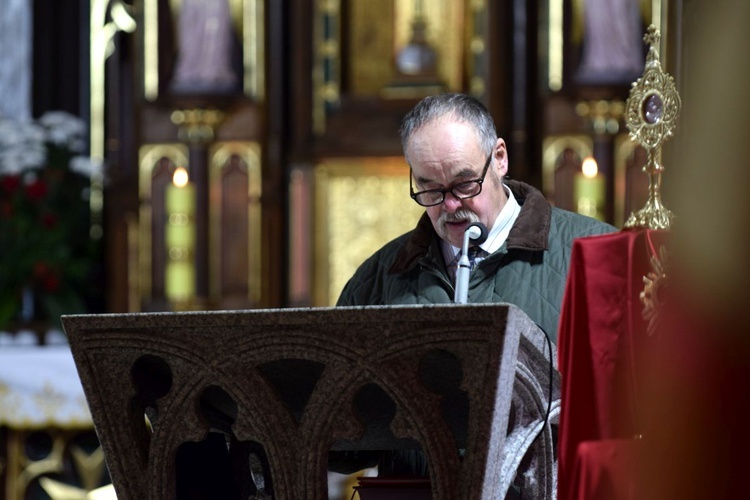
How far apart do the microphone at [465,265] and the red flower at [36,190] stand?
438cm

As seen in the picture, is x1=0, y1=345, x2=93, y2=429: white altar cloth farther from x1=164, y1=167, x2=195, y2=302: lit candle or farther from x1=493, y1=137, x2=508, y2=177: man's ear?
x1=493, y1=137, x2=508, y2=177: man's ear

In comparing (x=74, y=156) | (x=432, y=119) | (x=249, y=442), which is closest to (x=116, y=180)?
(x=74, y=156)

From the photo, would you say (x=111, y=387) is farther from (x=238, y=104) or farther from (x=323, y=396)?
(x=238, y=104)

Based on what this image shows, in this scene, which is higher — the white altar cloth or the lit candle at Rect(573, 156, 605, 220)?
the lit candle at Rect(573, 156, 605, 220)

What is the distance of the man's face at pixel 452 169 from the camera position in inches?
116

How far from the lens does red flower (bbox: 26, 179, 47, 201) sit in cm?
668

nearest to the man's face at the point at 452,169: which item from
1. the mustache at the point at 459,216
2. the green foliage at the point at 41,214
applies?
the mustache at the point at 459,216

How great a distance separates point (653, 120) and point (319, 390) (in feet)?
2.02

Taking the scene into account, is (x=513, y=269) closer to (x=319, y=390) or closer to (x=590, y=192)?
(x=319, y=390)

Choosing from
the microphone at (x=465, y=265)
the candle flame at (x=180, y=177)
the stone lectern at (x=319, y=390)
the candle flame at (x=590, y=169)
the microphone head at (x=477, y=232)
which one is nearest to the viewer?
the stone lectern at (x=319, y=390)

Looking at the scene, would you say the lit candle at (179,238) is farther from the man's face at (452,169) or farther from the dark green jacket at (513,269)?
the man's face at (452,169)

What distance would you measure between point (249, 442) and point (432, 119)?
911mm

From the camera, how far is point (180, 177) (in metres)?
7.02

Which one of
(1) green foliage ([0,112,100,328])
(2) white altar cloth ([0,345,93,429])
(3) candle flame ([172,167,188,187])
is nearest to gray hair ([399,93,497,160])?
(2) white altar cloth ([0,345,93,429])
